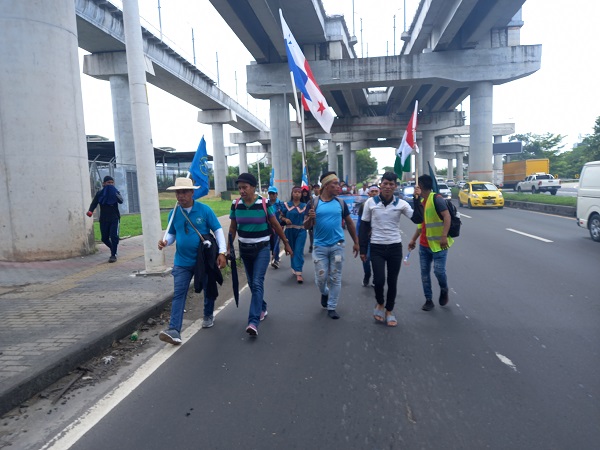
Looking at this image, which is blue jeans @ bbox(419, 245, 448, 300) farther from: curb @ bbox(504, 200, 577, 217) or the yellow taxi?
the yellow taxi

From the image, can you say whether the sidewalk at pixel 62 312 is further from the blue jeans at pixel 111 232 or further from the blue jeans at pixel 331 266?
the blue jeans at pixel 331 266

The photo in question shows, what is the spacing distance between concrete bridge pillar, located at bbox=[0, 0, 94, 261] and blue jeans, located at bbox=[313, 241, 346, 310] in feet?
20.5

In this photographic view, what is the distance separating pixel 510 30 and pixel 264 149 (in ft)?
155

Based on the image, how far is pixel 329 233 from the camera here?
5277 mm

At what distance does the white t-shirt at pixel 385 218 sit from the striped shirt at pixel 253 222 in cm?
118

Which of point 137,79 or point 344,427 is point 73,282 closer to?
point 137,79

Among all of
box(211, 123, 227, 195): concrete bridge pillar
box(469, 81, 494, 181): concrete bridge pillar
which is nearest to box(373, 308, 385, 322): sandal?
box(469, 81, 494, 181): concrete bridge pillar

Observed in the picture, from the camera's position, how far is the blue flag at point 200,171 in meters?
5.79

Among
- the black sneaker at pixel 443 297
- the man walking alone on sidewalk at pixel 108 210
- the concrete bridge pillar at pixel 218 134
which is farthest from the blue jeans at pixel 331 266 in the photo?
the concrete bridge pillar at pixel 218 134

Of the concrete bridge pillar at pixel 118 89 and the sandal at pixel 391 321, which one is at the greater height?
the concrete bridge pillar at pixel 118 89

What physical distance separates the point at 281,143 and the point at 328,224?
26460 millimetres

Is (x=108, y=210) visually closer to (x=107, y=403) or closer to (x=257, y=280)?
(x=257, y=280)

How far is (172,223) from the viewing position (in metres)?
4.92

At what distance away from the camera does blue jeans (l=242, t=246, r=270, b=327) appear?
4.90 meters
